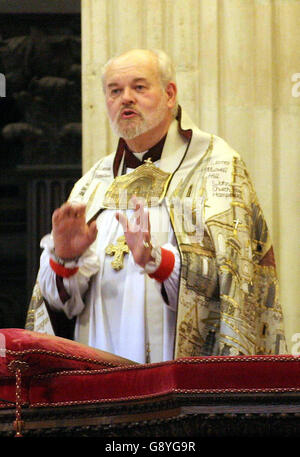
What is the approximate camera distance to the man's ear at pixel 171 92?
493 centimetres

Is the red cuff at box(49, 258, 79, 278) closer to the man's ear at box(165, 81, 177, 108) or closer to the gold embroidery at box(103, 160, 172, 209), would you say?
the gold embroidery at box(103, 160, 172, 209)

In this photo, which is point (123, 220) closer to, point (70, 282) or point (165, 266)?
point (165, 266)

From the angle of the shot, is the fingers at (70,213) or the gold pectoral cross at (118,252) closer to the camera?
the fingers at (70,213)

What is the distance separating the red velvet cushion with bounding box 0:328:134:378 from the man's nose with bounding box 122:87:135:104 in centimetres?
173

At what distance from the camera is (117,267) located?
468cm

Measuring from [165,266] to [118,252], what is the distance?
330 mm

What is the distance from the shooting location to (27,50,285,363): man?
4461 mm

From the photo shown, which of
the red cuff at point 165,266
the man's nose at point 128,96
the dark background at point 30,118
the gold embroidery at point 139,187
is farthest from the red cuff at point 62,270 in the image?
the dark background at point 30,118

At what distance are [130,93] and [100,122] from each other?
2.67ft

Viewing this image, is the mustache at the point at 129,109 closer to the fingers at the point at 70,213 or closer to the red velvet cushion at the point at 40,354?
the fingers at the point at 70,213

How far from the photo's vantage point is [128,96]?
4797 millimetres

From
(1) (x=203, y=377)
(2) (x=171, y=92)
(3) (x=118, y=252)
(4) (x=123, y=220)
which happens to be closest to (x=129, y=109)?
(2) (x=171, y=92)
